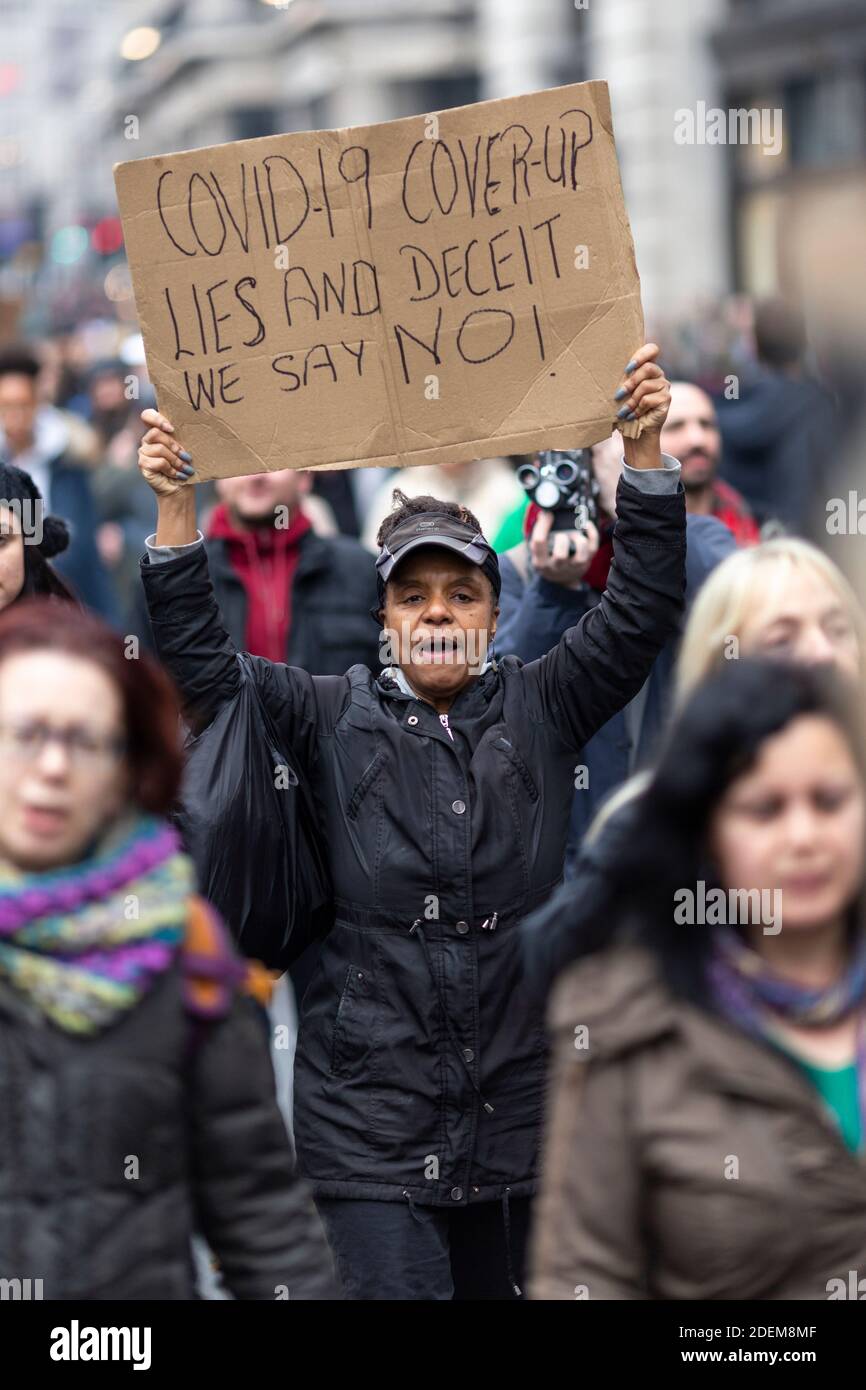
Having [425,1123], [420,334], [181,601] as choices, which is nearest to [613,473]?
[420,334]

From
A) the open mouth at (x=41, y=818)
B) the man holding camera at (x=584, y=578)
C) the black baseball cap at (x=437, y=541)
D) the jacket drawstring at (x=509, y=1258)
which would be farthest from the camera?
the man holding camera at (x=584, y=578)

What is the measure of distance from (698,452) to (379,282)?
1992 mm

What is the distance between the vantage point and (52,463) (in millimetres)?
9625

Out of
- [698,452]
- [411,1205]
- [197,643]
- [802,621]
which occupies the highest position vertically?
[698,452]

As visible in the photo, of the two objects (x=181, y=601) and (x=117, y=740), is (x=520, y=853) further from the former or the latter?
(x=117, y=740)

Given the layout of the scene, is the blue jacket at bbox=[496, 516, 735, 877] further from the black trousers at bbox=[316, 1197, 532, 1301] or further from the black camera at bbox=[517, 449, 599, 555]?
the black trousers at bbox=[316, 1197, 532, 1301]

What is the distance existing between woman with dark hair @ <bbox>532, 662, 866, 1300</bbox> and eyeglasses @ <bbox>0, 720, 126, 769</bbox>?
0.66 metres

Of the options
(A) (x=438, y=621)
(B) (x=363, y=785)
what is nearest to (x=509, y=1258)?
(B) (x=363, y=785)

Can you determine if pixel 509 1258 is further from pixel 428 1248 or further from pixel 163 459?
pixel 163 459

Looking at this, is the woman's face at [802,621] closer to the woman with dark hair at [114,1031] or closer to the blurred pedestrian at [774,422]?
the woman with dark hair at [114,1031]

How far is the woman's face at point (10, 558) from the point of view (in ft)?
15.3

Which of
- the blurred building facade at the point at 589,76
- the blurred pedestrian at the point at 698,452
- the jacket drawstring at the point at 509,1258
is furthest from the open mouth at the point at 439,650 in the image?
the blurred pedestrian at the point at 698,452

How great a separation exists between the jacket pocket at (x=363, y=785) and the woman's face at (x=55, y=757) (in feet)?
4.41

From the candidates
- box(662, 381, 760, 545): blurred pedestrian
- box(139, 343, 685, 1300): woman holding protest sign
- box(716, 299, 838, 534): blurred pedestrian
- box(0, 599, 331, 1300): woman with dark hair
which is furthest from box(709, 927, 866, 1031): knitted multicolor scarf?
box(716, 299, 838, 534): blurred pedestrian
